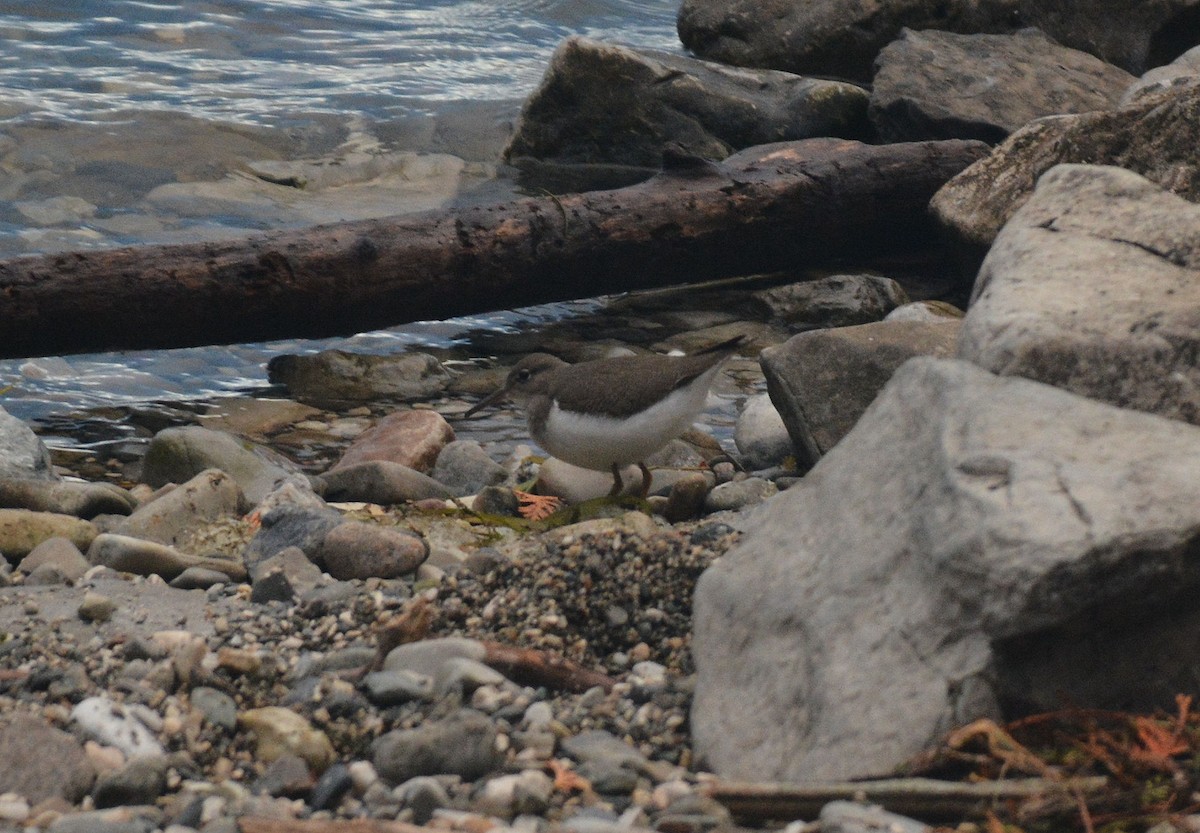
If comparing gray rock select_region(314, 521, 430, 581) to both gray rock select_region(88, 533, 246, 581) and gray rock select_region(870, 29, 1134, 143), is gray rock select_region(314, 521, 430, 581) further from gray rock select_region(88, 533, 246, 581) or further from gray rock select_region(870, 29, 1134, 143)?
gray rock select_region(870, 29, 1134, 143)

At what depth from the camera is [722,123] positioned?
12320mm

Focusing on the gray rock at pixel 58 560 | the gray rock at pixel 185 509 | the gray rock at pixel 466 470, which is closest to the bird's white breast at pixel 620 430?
the gray rock at pixel 466 470

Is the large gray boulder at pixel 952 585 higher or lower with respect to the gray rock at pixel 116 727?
higher

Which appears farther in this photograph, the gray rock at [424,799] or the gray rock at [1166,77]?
the gray rock at [1166,77]

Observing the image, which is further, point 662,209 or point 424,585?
point 662,209

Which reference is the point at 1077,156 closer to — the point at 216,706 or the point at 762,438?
the point at 762,438

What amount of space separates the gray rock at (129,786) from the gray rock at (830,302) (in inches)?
264

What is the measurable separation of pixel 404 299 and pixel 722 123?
17.2ft

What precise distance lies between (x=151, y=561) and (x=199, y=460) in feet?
5.34

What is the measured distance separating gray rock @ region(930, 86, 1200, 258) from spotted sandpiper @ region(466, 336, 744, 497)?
7.92 feet

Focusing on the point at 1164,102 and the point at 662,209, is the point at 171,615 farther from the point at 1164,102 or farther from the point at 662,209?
the point at 1164,102

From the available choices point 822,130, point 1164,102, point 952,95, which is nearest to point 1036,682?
point 1164,102

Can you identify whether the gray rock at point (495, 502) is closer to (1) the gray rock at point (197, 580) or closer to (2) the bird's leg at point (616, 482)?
(2) the bird's leg at point (616, 482)

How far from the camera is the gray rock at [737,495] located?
5762 mm
